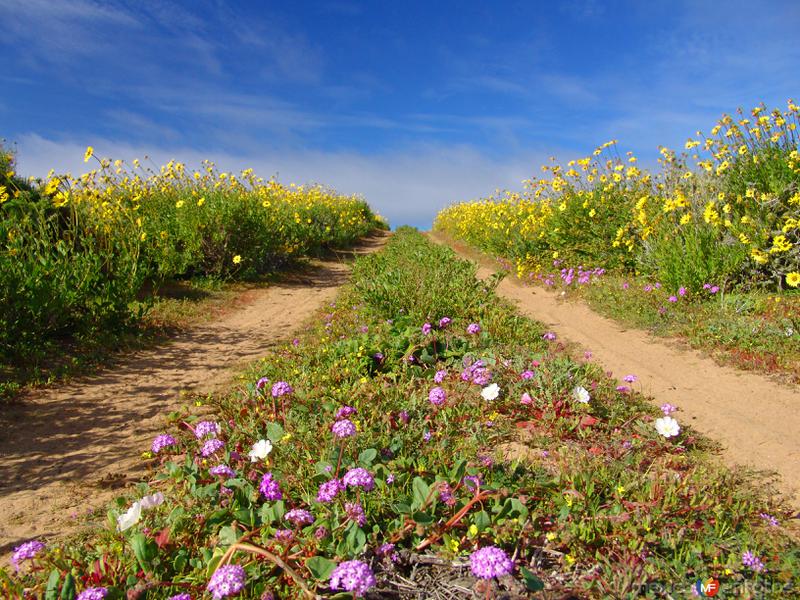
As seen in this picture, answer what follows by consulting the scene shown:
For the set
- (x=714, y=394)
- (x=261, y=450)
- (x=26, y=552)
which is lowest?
(x=26, y=552)

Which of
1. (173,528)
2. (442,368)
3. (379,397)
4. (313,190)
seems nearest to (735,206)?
(442,368)

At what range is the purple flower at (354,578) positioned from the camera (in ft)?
4.95

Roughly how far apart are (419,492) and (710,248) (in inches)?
236

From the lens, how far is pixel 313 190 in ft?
60.5

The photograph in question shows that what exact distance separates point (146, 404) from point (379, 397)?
1.89 metres

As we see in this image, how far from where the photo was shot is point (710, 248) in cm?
656

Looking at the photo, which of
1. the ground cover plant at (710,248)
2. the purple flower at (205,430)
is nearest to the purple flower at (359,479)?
the purple flower at (205,430)

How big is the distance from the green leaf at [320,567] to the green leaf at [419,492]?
0.44m

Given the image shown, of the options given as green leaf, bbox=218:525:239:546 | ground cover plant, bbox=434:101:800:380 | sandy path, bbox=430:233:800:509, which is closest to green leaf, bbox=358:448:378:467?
green leaf, bbox=218:525:239:546

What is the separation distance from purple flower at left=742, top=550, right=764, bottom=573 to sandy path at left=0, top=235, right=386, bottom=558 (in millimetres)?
2782

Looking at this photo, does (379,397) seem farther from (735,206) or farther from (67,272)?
(735,206)

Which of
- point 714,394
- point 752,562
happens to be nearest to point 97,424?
point 752,562

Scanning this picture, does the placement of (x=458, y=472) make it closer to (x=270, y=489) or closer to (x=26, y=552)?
(x=270, y=489)

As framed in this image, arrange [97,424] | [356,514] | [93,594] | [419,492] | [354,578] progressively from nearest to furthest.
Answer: [354,578] < [93,594] < [356,514] < [419,492] < [97,424]
